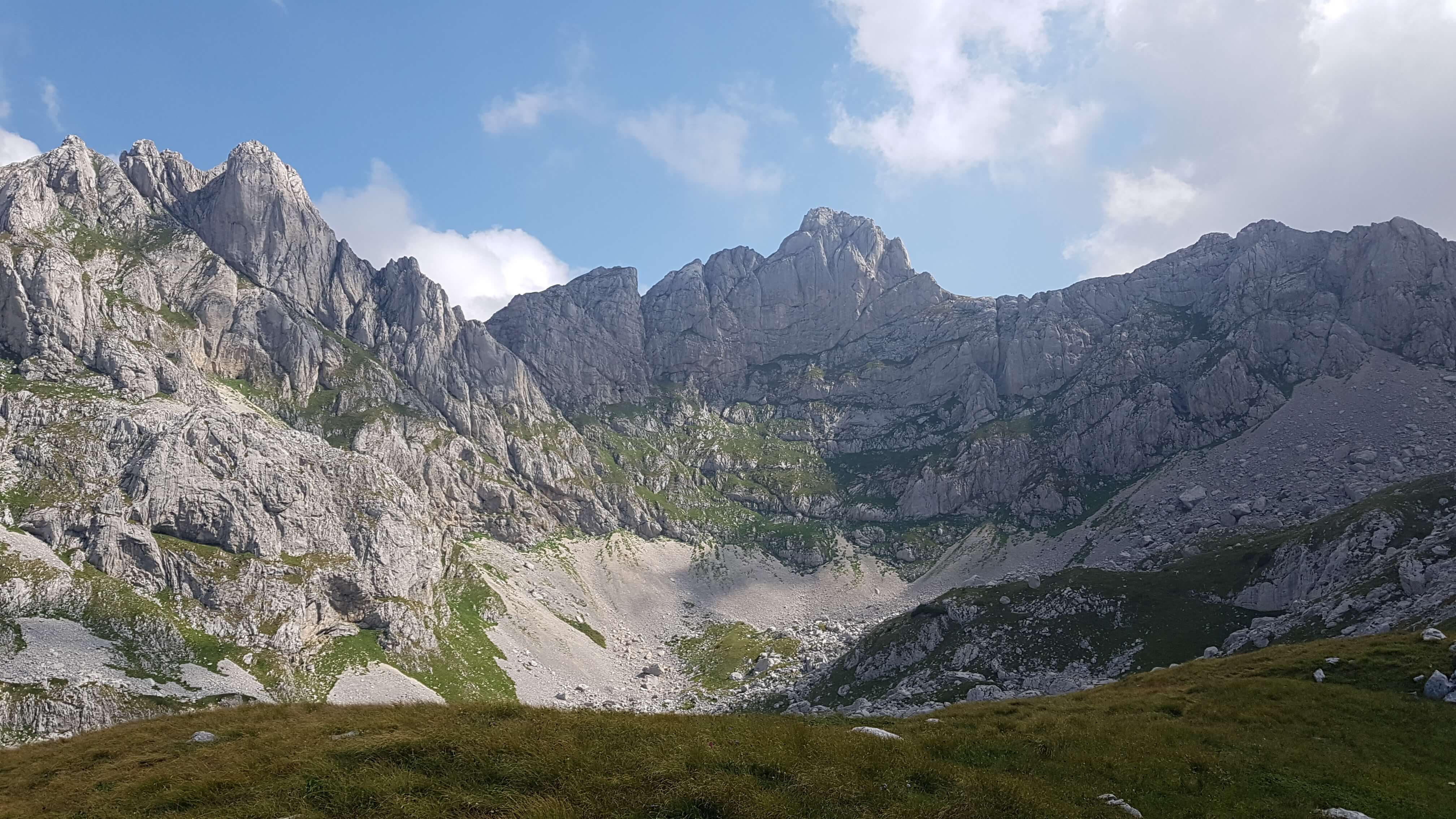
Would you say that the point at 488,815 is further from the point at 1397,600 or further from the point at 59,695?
the point at 59,695

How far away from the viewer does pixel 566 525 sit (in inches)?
7303

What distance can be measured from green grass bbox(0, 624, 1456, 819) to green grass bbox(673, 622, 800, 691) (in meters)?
101

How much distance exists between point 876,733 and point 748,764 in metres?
7.46

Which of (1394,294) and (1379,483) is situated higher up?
(1394,294)

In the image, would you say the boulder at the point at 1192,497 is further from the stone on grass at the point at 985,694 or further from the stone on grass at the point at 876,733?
the stone on grass at the point at 876,733

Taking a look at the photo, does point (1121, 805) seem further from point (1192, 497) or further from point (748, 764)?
point (1192, 497)

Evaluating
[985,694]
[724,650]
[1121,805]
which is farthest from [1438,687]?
[724,650]

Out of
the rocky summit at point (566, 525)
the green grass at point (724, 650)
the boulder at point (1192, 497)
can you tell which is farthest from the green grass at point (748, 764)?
the boulder at point (1192, 497)

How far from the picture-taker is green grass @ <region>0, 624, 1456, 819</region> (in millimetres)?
13930

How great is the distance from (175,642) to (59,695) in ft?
57.7

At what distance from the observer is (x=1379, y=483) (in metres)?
117

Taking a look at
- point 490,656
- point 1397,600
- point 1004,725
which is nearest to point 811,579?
point 490,656

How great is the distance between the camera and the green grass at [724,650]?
126 meters

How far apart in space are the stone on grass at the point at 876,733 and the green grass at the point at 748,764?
0.85 m
